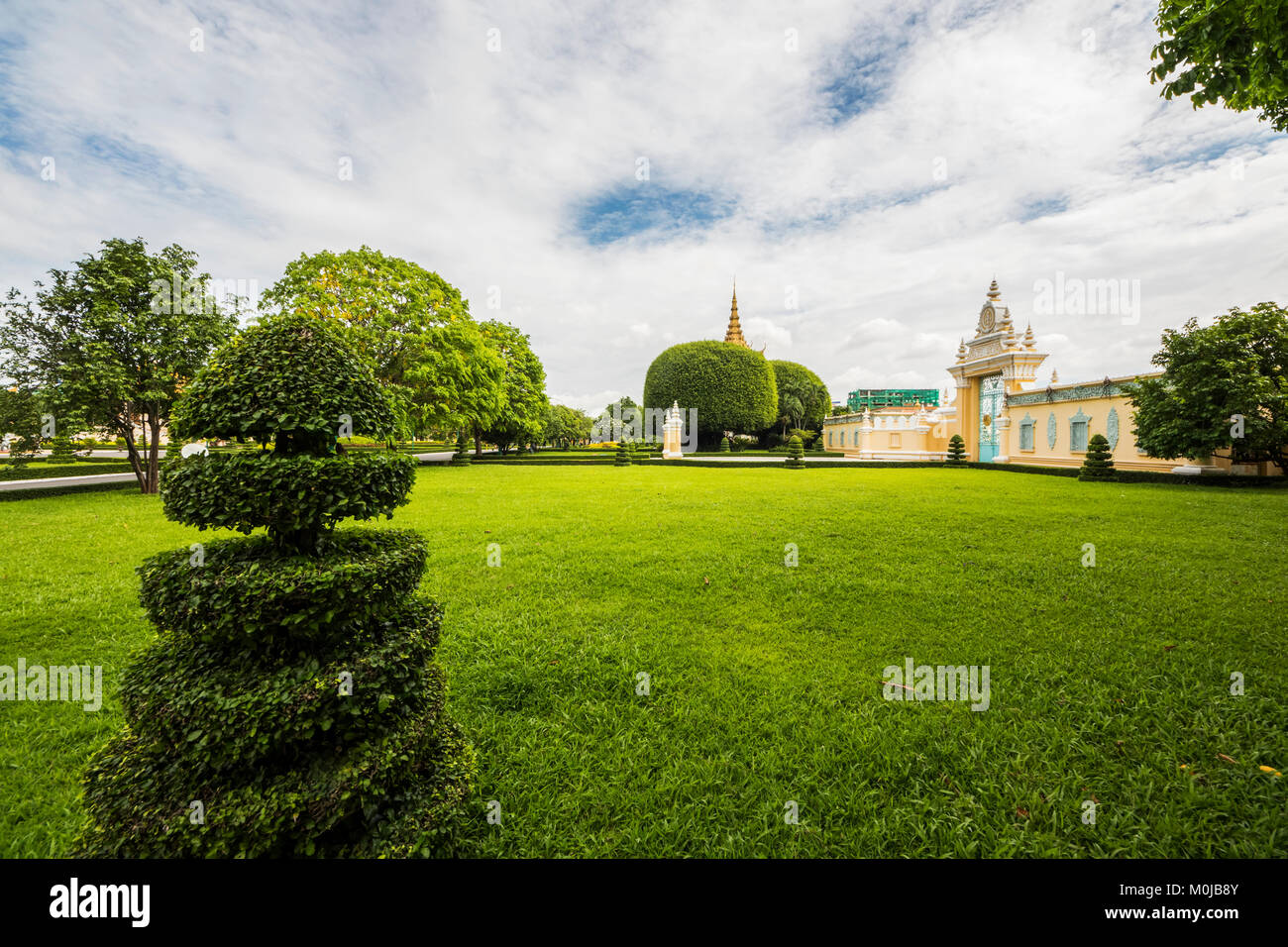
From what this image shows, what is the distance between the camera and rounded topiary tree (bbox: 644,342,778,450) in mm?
42812

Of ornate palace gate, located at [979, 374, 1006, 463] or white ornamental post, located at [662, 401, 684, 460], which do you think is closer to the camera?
ornate palace gate, located at [979, 374, 1006, 463]

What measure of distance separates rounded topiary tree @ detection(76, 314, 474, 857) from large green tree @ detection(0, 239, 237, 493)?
15963 millimetres

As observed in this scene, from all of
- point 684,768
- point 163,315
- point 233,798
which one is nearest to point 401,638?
point 233,798

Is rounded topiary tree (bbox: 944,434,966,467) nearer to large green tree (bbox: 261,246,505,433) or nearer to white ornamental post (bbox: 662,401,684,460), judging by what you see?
white ornamental post (bbox: 662,401,684,460)

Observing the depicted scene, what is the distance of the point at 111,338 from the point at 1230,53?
22112mm

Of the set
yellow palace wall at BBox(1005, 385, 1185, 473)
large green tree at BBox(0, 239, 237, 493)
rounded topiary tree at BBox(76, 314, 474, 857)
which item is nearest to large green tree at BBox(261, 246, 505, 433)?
large green tree at BBox(0, 239, 237, 493)

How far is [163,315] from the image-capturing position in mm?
13805

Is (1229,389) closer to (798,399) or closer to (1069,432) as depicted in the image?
(1069,432)

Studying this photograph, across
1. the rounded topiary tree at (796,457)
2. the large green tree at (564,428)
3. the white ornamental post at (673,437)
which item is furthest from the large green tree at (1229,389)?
the large green tree at (564,428)

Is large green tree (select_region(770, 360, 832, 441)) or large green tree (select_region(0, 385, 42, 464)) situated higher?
large green tree (select_region(770, 360, 832, 441))

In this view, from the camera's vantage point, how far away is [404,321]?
21.9 metres

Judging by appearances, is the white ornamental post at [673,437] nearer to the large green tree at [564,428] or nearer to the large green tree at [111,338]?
the large green tree at [564,428]

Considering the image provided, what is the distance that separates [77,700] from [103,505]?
43.8 ft

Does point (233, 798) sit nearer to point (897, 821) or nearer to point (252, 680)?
point (252, 680)
